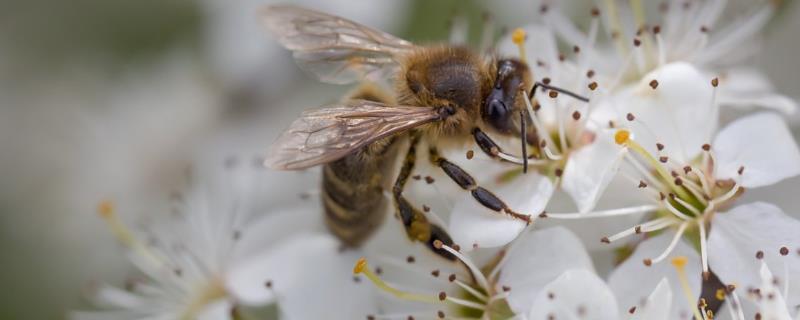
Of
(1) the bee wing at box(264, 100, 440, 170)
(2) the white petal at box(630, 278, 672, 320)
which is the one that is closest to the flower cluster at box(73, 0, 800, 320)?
(2) the white petal at box(630, 278, 672, 320)

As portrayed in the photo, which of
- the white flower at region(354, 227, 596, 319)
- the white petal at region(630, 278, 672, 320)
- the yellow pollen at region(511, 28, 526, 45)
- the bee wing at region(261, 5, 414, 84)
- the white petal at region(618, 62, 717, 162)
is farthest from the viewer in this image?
the bee wing at region(261, 5, 414, 84)

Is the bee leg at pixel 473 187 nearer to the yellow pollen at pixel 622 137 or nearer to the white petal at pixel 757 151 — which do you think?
the yellow pollen at pixel 622 137

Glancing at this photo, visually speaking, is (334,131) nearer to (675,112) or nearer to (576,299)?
(576,299)

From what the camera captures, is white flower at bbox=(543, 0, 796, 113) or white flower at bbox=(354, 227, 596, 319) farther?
white flower at bbox=(543, 0, 796, 113)

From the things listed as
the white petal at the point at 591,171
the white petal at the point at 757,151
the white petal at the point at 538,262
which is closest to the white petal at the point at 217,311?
the white petal at the point at 538,262

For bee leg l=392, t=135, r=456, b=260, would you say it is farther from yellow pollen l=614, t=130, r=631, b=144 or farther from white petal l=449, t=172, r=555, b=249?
yellow pollen l=614, t=130, r=631, b=144

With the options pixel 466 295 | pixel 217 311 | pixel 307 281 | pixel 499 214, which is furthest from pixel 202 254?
pixel 499 214

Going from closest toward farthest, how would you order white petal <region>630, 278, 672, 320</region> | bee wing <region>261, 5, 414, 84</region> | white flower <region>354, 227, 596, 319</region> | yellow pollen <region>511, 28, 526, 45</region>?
1. white petal <region>630, 278, 672, 320</region>
2. white flower <region>354, 227, 596, 319</region>
3. yellow pollen <region>511, 28, 526, 45</region>
4. bee wing <region>261, 5, 414, 84</region>

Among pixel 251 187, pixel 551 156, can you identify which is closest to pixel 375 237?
pixel 551 156
